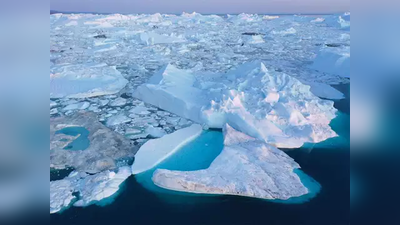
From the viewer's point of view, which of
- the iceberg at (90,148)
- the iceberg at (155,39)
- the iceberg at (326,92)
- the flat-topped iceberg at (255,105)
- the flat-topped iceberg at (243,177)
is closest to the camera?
the flat-topped iceberg at (243,177)

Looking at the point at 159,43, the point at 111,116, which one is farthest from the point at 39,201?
the point at 159,43

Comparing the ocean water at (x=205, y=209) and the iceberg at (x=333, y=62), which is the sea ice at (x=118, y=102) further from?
the iceberg at (x=333, y=62)

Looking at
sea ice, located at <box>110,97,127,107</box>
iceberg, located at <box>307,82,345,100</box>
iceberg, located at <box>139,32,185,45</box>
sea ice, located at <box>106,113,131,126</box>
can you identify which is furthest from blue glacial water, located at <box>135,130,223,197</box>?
iceberg, located at <box>139,32,185,45</box>

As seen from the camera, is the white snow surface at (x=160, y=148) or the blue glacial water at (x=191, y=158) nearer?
the blue glacial water at (x=191, y=158)

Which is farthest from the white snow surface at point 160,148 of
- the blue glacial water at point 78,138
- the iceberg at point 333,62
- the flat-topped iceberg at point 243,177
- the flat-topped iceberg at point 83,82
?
the iceberg at point 333,62

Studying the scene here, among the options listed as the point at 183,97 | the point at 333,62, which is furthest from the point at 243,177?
the point at 333,62

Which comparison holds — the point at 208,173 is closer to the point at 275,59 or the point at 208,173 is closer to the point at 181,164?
the point at 181,164

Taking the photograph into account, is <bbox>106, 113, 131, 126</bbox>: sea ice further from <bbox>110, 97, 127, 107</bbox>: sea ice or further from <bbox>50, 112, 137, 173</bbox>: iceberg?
<bbox>110, 97, 127, 107</bbox>: sea ice
